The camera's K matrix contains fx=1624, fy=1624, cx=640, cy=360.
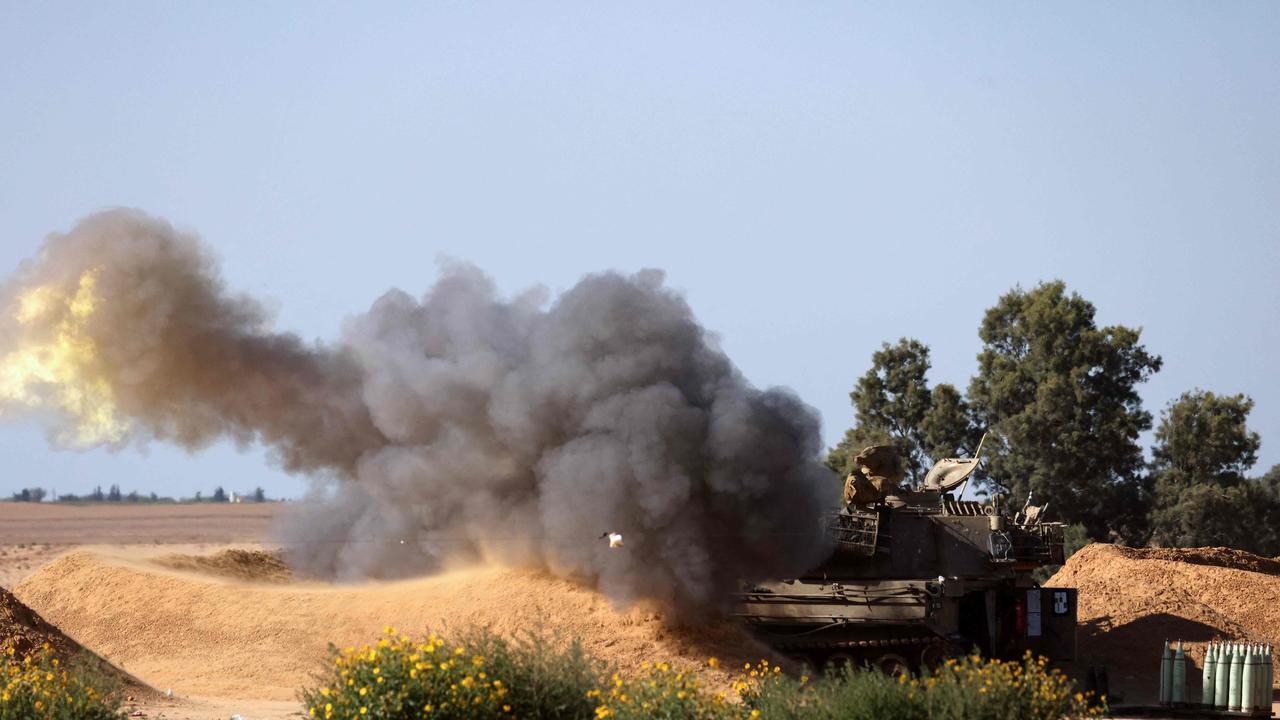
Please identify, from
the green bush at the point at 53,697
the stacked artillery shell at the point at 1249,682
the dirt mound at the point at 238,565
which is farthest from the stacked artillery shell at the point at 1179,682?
the green bush at the point at 53,697

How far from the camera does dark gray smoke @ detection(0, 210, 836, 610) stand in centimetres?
2562

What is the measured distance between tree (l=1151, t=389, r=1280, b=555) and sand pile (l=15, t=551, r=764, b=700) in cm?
3237

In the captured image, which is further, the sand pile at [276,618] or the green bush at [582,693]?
the sand pile at [276,618]

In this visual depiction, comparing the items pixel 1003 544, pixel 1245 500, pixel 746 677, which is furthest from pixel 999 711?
pixel 1245 500

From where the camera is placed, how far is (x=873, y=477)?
2756 cm

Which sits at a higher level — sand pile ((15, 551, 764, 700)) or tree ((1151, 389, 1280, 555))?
tree ((1151, 389, 1280, 555))

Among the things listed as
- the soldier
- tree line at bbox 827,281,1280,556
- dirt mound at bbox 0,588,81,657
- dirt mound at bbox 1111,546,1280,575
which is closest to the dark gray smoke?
the soldier

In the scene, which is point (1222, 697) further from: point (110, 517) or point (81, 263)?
point (81, 263)

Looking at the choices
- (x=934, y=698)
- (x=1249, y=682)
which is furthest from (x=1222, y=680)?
(x=934, y=698)

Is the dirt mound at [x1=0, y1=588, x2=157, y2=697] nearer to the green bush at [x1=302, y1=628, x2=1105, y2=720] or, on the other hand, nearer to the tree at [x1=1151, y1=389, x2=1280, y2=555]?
the green bush at [x1=302, y1=628, x2=1105, y2=720]

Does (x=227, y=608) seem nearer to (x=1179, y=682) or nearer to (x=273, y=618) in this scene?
(x=273, y=618)

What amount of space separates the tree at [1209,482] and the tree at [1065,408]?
1.20 meters

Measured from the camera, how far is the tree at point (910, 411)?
53375mm

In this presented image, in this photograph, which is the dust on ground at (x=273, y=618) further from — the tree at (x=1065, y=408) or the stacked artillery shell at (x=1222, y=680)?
the tree at (x=1065, y=408)
